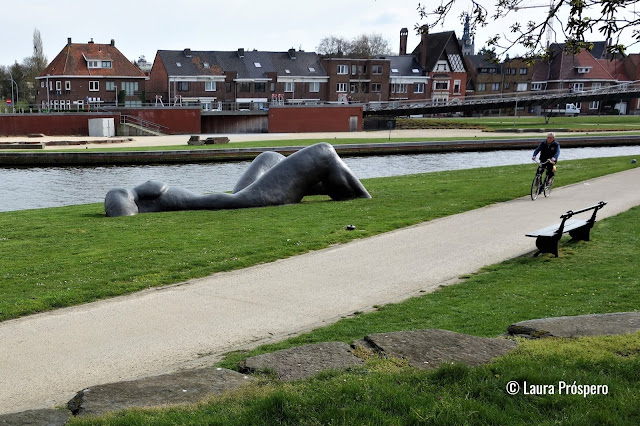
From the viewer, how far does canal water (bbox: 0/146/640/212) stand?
27.8 meters

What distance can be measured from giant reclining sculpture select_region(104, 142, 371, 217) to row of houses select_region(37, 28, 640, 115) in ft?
179

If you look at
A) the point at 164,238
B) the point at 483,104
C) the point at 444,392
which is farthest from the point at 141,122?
the point at 444,392

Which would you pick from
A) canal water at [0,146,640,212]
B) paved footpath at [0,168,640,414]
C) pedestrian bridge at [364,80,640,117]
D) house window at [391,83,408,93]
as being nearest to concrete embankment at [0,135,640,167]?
canal water at [0,146,640,212]

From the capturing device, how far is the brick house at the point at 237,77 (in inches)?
3317

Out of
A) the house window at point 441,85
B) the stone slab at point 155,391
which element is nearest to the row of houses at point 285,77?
the house window at point 441,85

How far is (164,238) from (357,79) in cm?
8405

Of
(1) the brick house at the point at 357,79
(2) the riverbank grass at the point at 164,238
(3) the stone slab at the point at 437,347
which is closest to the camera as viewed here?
(3) the stone slab at the point at 437,347

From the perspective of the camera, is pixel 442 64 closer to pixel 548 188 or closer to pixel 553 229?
pixel 548 188

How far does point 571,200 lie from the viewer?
17609mm

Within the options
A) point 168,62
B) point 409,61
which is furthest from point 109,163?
point 409,61

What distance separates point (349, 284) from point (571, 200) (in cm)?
1025

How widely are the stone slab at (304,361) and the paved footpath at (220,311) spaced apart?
3.07 feet

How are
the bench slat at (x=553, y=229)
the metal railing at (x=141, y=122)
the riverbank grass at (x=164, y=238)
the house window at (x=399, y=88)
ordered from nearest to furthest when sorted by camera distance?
1. the riverbank grass at (x=164, y=238)
2. the bench slat at (x=553, y=229)
3. the metal railing at (x=141, y=122)
4. the house window at (x=399, y=88)

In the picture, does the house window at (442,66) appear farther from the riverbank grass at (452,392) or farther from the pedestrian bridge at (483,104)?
the riverbank grass at (452,392)
